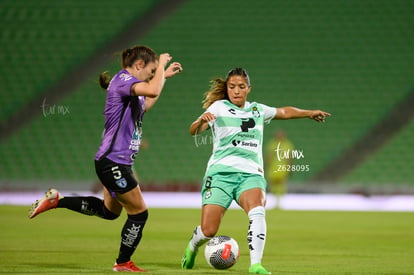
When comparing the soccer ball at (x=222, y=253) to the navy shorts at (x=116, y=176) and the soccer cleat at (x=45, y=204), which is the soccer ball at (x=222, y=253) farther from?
the soccer cleat at (x=45, y=204)

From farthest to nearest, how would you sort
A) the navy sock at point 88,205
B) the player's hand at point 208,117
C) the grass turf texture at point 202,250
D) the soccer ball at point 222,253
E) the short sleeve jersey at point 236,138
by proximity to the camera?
the grass turf texture at point 202,250 < the navy sock at point 88,205 < the short sleeve jersey at point 236,138 < the soccer ball at point 222,253 < the player's hand at point 208,117

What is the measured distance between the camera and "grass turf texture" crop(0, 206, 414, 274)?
7.88m

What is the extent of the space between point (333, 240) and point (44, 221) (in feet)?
18.7

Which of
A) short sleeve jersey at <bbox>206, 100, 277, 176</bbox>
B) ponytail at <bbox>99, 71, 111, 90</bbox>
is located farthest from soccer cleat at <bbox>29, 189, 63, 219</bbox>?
short sleeve jersey at <bbox>206, 100, 277, 176</bbox>

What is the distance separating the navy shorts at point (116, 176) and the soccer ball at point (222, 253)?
3.20 ft

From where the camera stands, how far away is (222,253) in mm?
7332

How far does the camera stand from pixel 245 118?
764 centimetres

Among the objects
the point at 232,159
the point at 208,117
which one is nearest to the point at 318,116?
the point at 232,159

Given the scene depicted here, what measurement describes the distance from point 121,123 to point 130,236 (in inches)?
39.5

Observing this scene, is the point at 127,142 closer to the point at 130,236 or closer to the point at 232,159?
the point at 130,236

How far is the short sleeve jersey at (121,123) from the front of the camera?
707 centimetres

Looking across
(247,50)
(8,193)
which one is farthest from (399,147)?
(8,193)

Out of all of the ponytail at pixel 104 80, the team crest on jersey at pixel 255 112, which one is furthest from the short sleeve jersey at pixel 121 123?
the team crest on jersey at pixel 255 112

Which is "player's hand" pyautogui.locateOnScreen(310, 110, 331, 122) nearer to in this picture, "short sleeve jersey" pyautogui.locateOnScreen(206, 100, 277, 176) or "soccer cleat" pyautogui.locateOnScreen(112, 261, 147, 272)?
"short sleeve jersey" pyautogui.locateOnScreen(206, 100, 277, 176)
